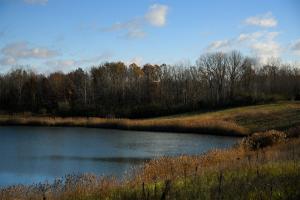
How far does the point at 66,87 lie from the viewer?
10106cm

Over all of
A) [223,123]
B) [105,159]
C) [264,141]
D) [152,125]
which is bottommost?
[105,159]

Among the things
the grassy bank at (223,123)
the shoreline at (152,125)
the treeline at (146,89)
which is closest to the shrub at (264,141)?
the shoreline at (152,125)

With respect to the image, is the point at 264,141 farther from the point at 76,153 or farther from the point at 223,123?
the point at 223,123

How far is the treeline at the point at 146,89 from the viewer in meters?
87.5

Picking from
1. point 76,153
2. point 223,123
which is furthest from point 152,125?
point 76,153

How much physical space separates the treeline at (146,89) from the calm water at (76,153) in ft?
126

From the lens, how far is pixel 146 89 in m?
96.0

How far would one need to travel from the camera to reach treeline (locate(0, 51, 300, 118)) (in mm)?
87469

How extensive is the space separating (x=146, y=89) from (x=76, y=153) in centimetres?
5975

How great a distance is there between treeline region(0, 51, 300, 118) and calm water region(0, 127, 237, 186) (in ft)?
126

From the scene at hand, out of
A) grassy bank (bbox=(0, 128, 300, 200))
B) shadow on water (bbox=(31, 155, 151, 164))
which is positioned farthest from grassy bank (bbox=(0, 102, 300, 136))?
grassy bank (bbox=(0, 128, 300, 200))

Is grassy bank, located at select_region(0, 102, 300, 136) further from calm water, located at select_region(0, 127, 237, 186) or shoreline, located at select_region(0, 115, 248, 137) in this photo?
calm water, located at select_region(0, 127, 237, 186)

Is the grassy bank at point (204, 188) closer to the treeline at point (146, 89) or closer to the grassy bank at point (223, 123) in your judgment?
the grassy bank at point (223, 123)

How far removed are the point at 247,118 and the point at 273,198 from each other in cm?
5319
